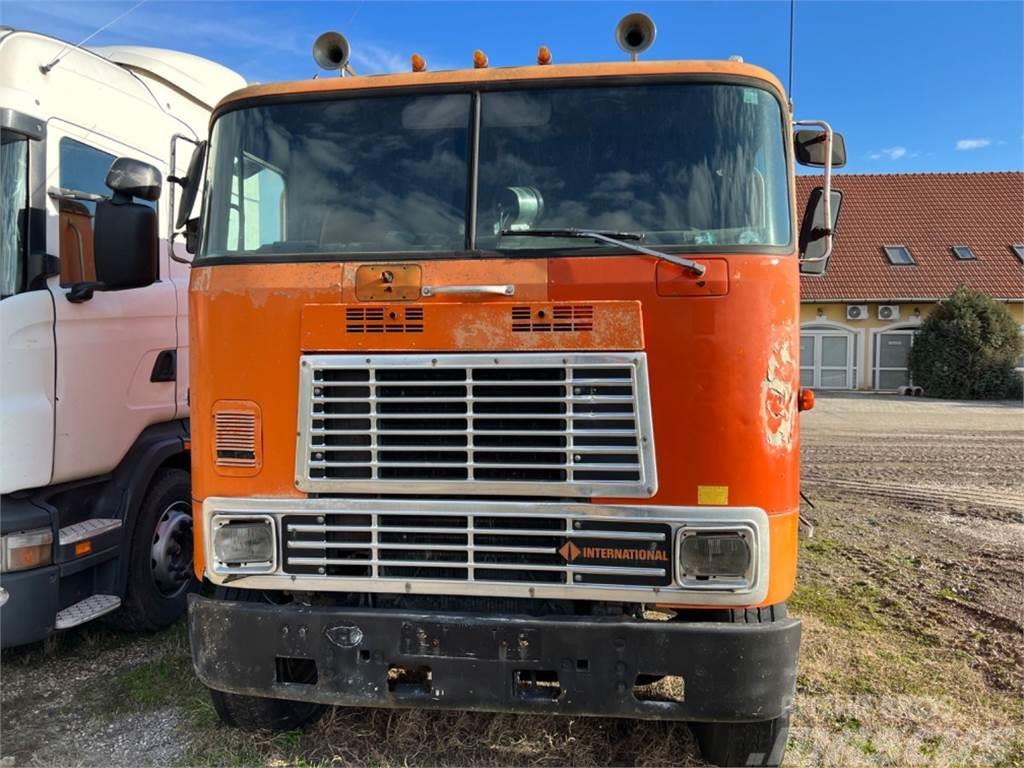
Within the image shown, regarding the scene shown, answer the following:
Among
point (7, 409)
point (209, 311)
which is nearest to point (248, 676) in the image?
point (209, 311)

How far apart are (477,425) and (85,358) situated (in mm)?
2389

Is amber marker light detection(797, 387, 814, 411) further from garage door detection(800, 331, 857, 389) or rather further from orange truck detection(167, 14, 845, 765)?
garage door detection(800, 331, 857, 389)

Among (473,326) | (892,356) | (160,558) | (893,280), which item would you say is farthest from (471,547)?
(893,280)

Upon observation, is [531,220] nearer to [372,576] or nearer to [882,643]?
[372,576]

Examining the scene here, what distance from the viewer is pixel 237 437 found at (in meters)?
2.97

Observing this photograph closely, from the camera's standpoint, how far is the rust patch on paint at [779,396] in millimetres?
2750

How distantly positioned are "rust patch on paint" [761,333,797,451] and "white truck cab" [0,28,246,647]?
2702 millimetres

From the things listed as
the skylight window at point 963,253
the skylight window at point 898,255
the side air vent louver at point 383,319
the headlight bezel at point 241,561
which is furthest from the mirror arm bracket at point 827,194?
the skylight window at point 963,253

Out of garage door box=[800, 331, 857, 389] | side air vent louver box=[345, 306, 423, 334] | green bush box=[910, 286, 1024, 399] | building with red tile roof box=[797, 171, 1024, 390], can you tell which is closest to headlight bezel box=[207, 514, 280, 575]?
side air vent louver box=[345, 306, 423, 334]

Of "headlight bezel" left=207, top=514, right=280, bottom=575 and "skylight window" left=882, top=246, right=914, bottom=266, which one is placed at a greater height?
"skylight window" left=882, top=246, right=914, bottom=266

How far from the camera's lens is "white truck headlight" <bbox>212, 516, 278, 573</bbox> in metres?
2.95

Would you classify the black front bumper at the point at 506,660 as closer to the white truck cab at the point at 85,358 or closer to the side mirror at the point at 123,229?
the white truck cab at the point at 85,358

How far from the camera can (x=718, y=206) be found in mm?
2934

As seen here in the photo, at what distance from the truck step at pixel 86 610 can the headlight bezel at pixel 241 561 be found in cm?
138
